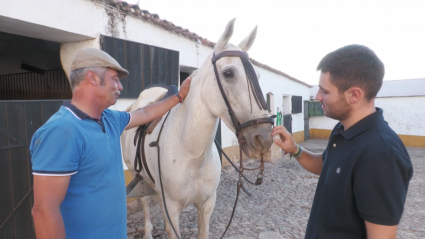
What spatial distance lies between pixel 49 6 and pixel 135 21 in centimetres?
152

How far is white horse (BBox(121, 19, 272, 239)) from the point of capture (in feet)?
5.36

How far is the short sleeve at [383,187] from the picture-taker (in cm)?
87

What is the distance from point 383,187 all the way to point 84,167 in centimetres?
129

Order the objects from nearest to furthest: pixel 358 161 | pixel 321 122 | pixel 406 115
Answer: pixel 358 161 → pixel 406 115 → pixel 321 122

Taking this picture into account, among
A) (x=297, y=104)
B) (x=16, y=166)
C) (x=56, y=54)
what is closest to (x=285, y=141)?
(x=16, y=166)

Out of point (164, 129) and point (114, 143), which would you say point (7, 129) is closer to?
point (164, 129)

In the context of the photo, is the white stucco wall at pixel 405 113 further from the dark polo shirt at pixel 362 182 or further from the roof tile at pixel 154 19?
the dark polo shirt at pixel 362 182

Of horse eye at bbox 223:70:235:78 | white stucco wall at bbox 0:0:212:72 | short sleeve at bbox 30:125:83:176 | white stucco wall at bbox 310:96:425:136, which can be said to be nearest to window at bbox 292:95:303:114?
white stucco wall at bbox 310:96:425:136

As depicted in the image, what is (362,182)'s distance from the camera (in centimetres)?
93

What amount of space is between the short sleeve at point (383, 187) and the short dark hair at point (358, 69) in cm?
32

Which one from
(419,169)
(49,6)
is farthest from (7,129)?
(419,169)

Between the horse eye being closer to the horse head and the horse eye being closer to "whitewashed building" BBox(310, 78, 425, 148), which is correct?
the horse head

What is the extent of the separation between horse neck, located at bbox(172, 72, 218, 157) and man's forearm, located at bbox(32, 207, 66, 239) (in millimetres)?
1140

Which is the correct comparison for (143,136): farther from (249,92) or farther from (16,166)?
(16,166)
